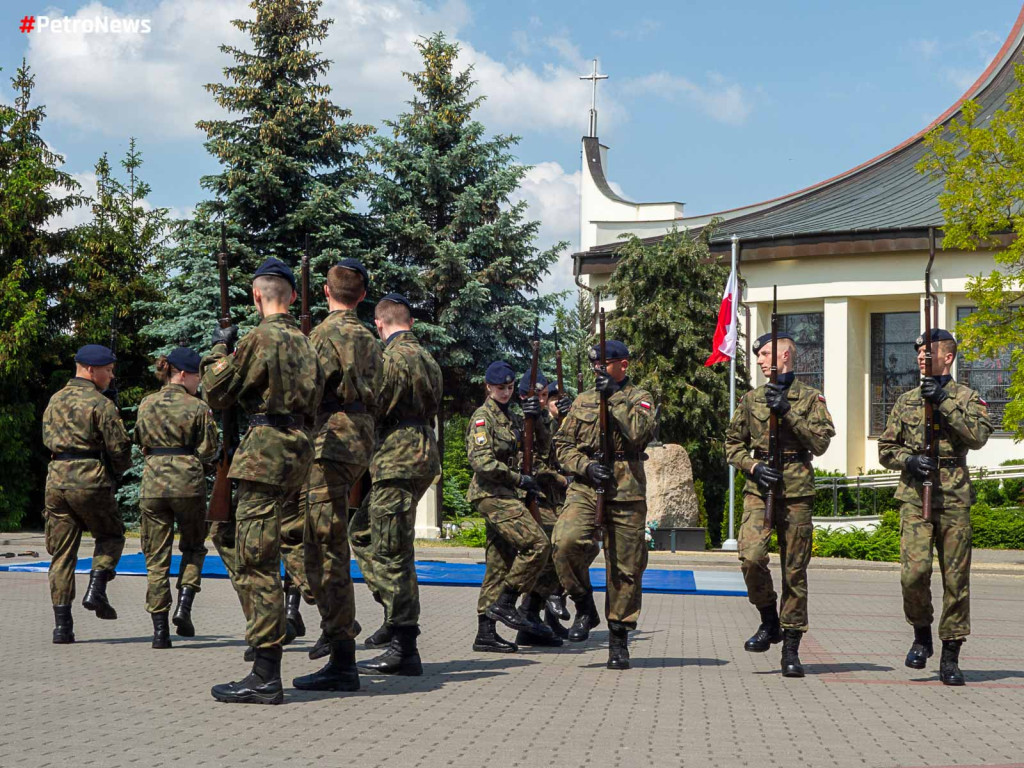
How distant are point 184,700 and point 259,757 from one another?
166cm

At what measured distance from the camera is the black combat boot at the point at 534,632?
10.3m

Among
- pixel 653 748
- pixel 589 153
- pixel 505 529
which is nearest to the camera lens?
pixel 653 748

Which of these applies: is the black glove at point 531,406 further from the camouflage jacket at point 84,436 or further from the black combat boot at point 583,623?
the camouflage jacket at point 84,436

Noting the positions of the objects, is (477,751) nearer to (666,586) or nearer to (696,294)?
(666,586)

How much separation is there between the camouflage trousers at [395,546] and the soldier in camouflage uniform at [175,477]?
2101 millimetres

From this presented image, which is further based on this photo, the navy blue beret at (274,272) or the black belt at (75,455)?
the black belt at (75,455)

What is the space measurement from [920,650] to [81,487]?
6405mm

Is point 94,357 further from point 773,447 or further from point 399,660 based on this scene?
point 773,447

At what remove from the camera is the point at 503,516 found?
32.9ft

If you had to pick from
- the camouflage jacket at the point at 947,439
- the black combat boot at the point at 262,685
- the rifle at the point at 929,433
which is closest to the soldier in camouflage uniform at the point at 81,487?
the black combat boot at the point at 262,685

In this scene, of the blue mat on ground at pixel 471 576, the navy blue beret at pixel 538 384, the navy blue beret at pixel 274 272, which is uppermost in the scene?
the navy blue beret at pixel 274 272

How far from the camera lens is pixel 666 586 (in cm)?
1639

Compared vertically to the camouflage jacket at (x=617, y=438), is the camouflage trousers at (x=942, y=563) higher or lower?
lower

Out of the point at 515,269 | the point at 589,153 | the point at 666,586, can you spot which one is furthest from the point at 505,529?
the point at 589,153
